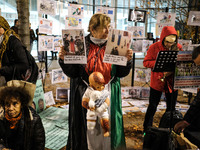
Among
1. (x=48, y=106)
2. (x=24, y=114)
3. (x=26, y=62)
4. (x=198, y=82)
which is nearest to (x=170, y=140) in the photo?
(x=198, y=82)

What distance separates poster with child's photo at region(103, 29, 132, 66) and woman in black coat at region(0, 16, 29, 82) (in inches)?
41.8

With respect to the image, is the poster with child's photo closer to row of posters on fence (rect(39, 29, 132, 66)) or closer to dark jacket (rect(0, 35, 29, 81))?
row of posters on fence (rect(39, 29, 132, 66))

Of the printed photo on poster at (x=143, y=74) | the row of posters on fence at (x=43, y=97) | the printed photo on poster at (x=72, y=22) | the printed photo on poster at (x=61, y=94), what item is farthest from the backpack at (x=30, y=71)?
the printed photo on poster at (x=143, y=74)

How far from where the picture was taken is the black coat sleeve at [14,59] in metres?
2.10

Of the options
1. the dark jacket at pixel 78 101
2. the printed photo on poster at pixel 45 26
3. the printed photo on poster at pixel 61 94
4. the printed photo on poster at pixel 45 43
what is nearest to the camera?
the dark jacket at pixel 78 101

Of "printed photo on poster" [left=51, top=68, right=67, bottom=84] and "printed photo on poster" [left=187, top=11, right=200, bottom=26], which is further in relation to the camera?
"printed photo on poster" [left=51, top=68, right=67, bottom=84]

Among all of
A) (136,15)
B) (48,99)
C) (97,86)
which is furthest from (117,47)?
(136,15)

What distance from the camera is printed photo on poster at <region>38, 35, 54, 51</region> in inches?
A: 170

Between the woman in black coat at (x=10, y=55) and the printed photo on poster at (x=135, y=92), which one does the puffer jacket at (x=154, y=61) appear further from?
the printed photo on poster at (x=135, y=92)

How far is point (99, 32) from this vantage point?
1.76m

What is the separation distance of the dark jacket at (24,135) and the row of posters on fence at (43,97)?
190 cm

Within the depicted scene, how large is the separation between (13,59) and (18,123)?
0.84m

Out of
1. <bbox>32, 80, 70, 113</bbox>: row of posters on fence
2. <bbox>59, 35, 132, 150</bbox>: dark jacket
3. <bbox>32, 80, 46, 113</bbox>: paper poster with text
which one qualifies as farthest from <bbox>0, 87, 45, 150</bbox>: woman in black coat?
<bbox>32, 80, 46, 113</bbox>: paper poster with text

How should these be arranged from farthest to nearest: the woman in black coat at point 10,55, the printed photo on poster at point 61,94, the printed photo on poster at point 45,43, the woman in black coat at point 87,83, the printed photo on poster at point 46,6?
1. the printed photo on poster at point 61,94
2. the printed photo on poster at point 45,43
3. the printed photo on poster at point 46,6
4. the woman in black coat at point 10,55
5. the woman in black coat at point 87,83
